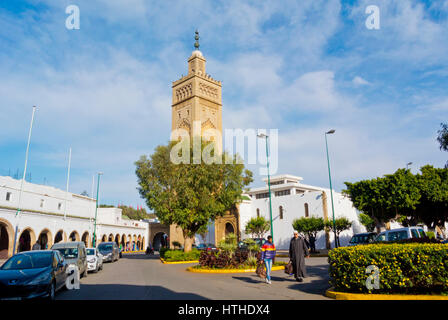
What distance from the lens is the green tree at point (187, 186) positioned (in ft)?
86.1

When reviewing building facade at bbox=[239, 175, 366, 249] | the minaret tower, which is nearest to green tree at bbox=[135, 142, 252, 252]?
building facade at bbox=[239, 175, 366, 249]

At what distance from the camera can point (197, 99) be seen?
5512 centimetres

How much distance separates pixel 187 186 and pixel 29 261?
17.4m

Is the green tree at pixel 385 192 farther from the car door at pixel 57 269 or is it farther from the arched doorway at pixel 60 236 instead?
the arched doorway at pixel 60 236

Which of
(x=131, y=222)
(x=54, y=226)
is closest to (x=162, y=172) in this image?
(x=54, y=226)

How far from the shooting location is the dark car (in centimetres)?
754

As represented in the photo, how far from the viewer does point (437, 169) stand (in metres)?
27.3

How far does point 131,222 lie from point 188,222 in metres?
41.8

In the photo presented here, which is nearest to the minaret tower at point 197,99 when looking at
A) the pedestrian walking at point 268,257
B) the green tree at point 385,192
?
the green tree at point 385,192

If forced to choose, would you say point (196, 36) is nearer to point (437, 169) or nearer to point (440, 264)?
point (437, 169)

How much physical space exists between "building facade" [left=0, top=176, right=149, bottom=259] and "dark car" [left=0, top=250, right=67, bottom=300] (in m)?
21.7

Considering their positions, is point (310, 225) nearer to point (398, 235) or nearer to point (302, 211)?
point (302, 211)

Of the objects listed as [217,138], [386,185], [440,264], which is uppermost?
[217,138]

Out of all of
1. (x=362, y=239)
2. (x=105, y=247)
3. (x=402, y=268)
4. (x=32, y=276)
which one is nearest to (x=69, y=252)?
(x=32, y=276)
